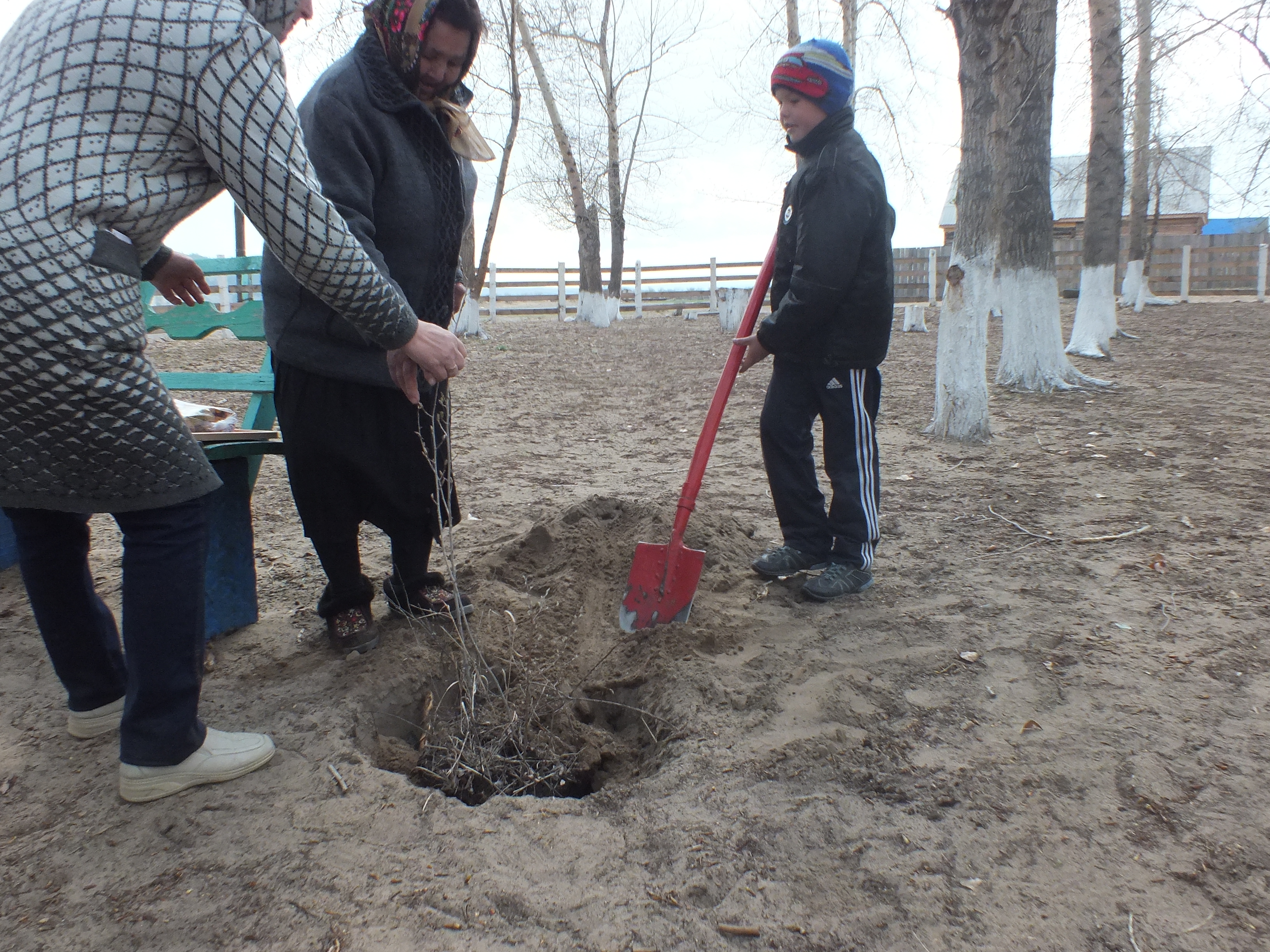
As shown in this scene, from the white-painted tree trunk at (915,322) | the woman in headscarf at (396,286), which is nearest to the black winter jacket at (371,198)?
the woman in headscarf at (396,286)

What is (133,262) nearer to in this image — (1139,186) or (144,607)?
(144,607)

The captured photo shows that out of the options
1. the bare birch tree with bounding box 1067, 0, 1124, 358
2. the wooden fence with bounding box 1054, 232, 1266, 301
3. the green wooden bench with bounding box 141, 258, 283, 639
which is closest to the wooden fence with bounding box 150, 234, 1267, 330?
the wooden fence with bounding box 1054, 232, 1266, 301

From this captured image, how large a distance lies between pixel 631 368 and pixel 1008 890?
8142 millimetres

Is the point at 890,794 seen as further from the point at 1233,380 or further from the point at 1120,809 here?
the point at 1233,380

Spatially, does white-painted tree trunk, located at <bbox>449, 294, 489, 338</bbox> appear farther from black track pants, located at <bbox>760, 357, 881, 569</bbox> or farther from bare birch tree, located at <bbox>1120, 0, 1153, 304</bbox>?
bare birch tree, located at <bbox>1120, 0, 1153, 304</bbox>

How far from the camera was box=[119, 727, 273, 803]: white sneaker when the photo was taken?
5.84 feet

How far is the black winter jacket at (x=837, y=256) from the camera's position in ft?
8.67

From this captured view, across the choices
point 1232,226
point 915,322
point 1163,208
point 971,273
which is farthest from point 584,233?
point 1232,226

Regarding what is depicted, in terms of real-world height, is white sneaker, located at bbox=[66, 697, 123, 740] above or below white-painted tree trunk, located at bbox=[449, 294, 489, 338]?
below

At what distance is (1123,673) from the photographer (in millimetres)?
2297

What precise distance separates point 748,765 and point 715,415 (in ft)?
4.24

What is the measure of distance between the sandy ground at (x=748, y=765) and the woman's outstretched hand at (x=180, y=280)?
1.03 meters

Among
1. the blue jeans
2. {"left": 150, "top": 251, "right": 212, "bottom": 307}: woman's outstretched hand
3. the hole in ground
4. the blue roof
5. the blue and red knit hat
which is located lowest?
the hole in ground

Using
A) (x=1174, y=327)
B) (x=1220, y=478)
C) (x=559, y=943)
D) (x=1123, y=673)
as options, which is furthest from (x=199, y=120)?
(x=1174, y=327)
